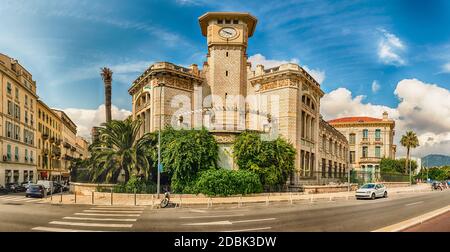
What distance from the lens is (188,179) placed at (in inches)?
1145

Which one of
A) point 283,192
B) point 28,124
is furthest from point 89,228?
point 28,124

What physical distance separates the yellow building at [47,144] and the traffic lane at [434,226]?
60.6m

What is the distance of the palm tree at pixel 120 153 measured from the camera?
29.7m

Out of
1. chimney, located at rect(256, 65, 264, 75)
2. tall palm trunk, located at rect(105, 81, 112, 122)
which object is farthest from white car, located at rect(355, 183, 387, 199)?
tall palm trunk, located at rect(105, 81, 112, 122)

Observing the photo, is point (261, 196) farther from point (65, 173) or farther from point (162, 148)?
point (65, 173)

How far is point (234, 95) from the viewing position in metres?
45.8

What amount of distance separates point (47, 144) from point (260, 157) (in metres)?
54.6

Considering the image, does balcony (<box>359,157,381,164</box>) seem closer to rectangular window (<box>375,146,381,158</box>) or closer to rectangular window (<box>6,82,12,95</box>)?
rectangular window (<box>375,146,381,158</box>)

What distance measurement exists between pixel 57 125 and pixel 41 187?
52.5 metres

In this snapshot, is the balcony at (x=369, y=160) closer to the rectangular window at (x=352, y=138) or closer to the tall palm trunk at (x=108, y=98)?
the rectangular window at (x=352, y=138)

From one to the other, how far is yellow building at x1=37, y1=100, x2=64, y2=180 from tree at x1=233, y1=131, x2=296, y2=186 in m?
43.5

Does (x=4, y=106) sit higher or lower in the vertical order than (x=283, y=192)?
higher

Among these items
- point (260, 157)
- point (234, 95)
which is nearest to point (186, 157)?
point (260, 157)

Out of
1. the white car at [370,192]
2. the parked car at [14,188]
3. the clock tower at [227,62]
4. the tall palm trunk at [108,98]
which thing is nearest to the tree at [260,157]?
the white car at [370,192]
